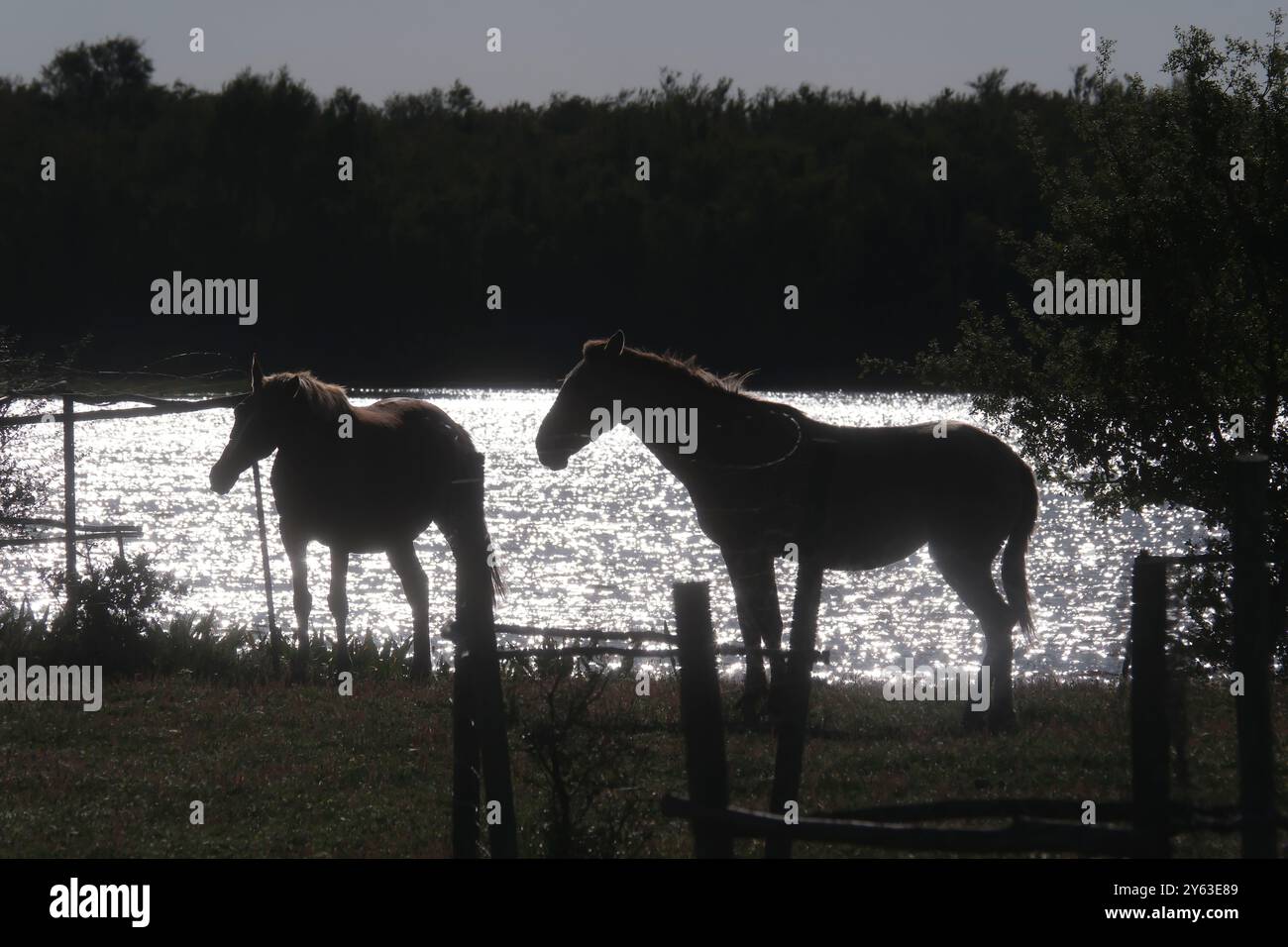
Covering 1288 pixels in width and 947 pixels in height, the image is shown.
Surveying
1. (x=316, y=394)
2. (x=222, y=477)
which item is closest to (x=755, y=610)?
(x=316, y=394)

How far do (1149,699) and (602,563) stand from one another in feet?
124

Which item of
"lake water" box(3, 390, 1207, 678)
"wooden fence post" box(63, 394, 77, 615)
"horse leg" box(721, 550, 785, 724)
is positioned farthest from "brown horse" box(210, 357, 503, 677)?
"horse leg" box(721, 550, 785, 724)

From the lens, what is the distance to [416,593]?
1433cm

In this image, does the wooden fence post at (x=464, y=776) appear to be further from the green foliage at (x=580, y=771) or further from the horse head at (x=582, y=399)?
the horse head at (x=582, y=399)

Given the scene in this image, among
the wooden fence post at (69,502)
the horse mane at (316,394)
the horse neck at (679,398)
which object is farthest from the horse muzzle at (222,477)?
the horse neck at (679,398)

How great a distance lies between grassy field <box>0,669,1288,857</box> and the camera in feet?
22.7

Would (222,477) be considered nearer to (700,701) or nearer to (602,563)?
(700,701)

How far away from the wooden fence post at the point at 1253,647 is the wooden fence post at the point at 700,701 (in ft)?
6.67

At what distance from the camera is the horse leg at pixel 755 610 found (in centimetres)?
1006

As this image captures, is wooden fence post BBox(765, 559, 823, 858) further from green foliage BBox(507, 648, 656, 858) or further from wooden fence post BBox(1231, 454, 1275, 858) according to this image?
wooden fence post BBox(1231, 454, 1275, 858)

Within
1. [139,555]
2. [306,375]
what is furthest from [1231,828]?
[139,555]

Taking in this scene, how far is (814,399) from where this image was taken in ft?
265
